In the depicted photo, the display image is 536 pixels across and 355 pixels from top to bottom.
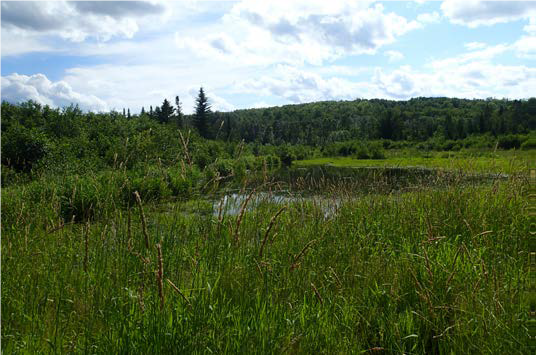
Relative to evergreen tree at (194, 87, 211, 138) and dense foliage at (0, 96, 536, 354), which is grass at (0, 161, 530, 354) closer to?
dense foliage at (0, 96, 536, 354)

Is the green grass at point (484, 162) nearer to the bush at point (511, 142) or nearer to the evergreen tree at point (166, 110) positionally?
the bush at point (511, 142)

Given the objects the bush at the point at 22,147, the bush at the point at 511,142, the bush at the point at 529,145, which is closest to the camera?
the bush at the point at 529,145

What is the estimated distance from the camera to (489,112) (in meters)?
83.2

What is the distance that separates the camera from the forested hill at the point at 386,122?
2761 inches

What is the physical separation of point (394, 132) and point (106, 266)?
103m

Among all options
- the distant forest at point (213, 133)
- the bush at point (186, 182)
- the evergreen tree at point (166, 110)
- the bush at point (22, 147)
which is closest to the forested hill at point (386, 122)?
the distant forest at point (213, 133)

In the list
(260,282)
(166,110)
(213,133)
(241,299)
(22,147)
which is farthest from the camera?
(213,133)

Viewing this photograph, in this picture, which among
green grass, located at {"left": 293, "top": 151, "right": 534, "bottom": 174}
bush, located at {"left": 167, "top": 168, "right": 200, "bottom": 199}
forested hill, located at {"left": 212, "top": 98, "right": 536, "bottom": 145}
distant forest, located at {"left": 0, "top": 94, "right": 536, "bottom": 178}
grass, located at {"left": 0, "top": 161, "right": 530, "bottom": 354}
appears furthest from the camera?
forested hill, located at {"left": 212, "top": 98, "right": 536, "bottom": 145}

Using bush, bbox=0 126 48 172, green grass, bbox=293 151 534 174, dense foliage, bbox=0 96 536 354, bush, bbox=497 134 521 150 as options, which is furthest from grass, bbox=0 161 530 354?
bush, bbox=497 134 521 150

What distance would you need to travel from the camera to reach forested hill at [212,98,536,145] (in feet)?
230

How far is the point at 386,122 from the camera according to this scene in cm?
10206

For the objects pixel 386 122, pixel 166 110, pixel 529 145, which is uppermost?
pixel 386 122

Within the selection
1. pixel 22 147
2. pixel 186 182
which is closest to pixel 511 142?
pixel 186 182

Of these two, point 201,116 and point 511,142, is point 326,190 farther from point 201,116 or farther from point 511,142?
point 201,116
